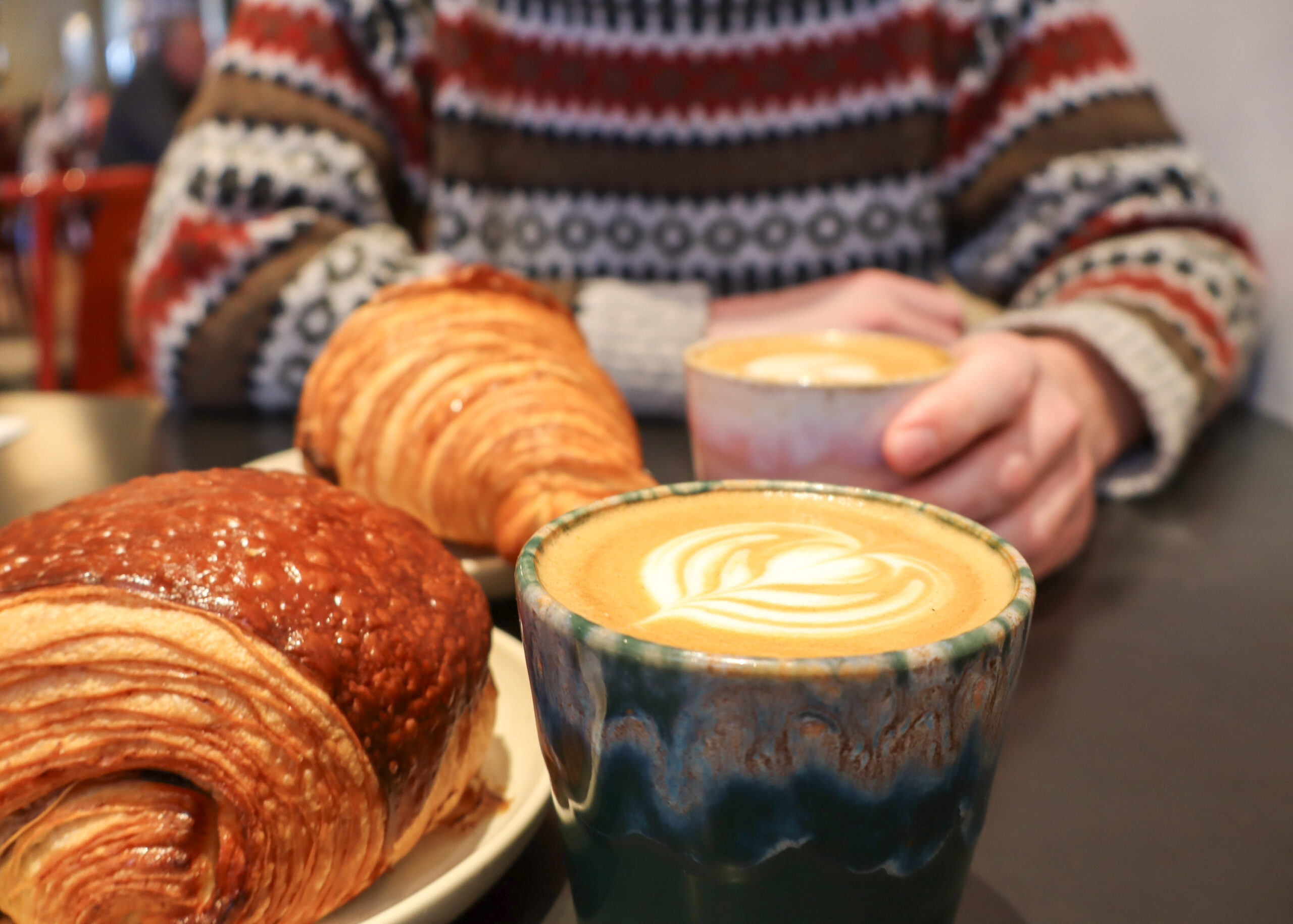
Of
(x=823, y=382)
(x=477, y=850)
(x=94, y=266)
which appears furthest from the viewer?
(x=94, y=266)

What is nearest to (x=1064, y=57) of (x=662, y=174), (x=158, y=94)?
(x=662, y=174)

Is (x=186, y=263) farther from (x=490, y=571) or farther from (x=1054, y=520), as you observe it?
(x=1054, y=520)

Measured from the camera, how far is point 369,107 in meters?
1.31

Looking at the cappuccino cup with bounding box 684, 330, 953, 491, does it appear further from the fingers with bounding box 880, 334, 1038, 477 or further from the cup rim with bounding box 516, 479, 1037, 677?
the cup rim with bounding box 516, 479, 1037, 677

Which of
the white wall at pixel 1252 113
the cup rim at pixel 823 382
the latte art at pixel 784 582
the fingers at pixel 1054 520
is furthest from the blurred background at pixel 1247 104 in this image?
the latte art at pixel 784 582

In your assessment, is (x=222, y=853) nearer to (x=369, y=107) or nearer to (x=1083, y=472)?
(x=1083, y=472)

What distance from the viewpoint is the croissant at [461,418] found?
26.1 inches

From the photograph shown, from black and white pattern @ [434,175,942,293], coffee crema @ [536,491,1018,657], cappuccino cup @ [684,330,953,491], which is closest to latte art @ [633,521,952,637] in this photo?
coffee crema @ [536,491,1018,657]

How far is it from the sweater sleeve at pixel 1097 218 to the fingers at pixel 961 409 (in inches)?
10.2

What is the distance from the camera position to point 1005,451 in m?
0.71

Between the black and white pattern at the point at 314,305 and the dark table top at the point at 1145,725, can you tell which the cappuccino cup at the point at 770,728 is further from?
the black and white pattern at the point at 314,305

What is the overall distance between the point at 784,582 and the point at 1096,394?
0.69 meters

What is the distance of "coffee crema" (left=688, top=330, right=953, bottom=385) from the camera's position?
751 millimetres

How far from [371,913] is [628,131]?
48.6 inches
